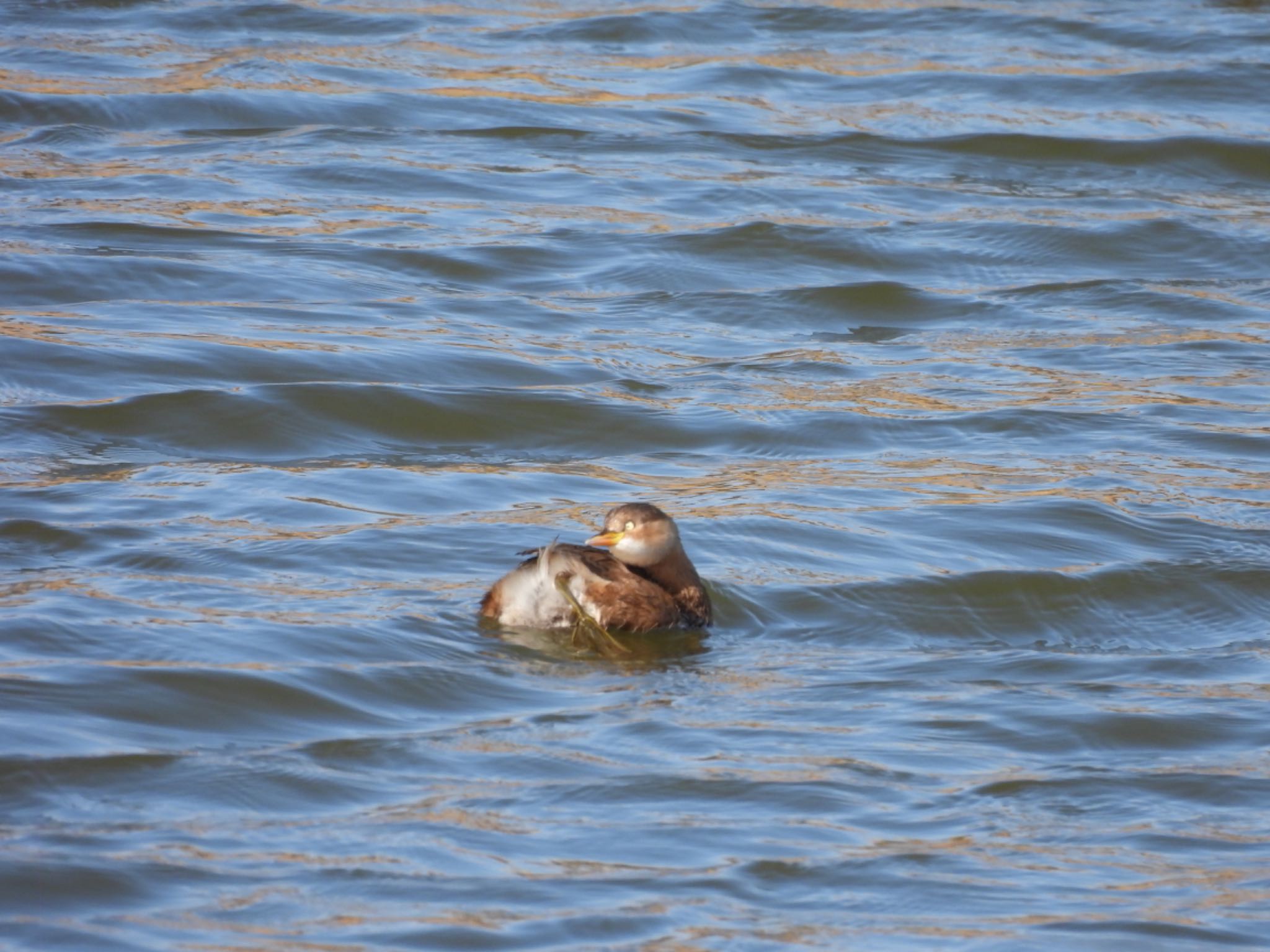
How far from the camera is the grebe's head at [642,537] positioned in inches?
267

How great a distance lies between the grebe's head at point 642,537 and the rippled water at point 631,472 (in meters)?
0.29

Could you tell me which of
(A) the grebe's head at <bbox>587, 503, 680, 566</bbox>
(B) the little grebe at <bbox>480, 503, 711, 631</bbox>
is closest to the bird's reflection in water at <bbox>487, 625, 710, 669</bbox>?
(B) the little grebe at <bbox>480, 503, 711, 631</bbox>

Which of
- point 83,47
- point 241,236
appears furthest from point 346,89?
point 241,236

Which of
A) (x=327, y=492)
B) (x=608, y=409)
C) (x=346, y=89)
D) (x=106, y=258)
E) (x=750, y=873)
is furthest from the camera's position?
(x=346, y=89)

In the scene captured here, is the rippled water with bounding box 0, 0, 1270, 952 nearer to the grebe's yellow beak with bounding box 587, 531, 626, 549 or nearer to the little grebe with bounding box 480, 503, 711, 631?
the little grebe with bounding box 480, 503, 711, 631

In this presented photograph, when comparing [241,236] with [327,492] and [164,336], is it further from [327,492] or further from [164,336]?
[327,492]

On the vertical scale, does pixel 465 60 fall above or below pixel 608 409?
above

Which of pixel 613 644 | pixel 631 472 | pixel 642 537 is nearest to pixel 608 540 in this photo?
pixel 642 537

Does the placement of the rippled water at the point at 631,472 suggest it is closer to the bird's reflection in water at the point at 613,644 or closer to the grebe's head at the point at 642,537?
the bird's reflection in water at the point at 613,644

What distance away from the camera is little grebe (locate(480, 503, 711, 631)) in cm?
645

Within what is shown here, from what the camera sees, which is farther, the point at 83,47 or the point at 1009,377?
the point at 83,47

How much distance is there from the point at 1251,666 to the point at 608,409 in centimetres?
351

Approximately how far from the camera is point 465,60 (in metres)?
16.2

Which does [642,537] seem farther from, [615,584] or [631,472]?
[631,472]
